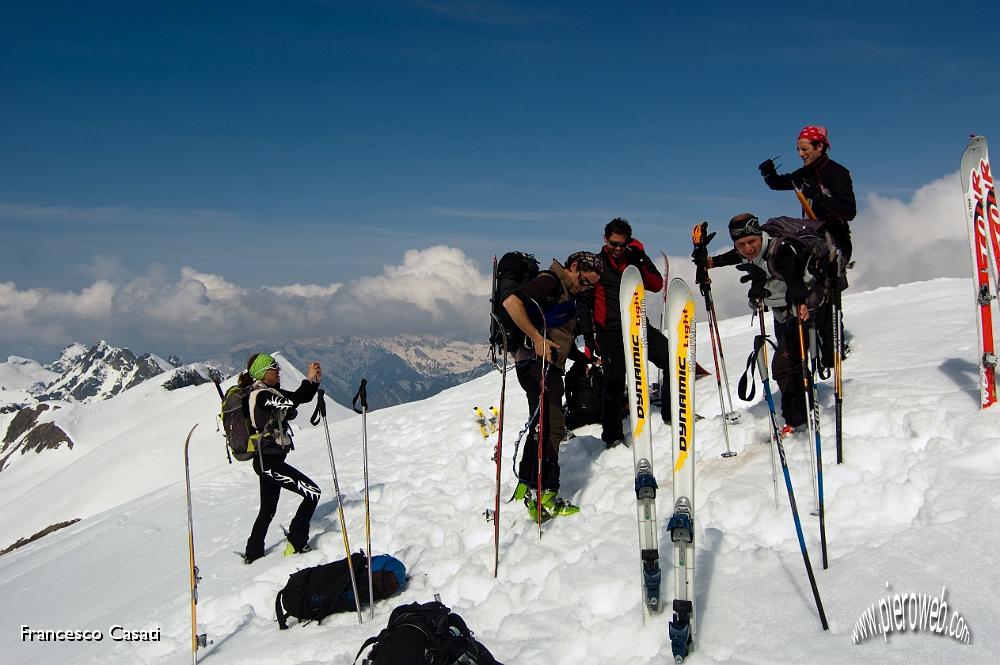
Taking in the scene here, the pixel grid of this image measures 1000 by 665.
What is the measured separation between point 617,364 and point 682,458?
3.44 m

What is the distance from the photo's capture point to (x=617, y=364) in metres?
8.32

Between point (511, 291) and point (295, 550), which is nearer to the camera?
point (511, 291)

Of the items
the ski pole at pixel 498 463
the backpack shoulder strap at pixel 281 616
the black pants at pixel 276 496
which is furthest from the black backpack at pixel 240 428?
the ski pole at pixel 498 463

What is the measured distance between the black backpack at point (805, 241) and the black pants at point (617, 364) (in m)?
1.79

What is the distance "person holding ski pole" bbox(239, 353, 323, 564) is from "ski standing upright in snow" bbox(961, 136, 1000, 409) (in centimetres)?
746

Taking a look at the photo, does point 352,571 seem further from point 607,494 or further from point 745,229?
point 745,229

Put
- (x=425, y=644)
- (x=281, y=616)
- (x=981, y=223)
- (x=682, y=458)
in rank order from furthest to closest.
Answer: (x=981, y=223)
(x=281, y=616)
(x=682, y=458)
(x=425, y=644)

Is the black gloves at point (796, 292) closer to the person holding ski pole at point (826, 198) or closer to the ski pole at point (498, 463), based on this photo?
the person holding ski pole at point (826, 198)

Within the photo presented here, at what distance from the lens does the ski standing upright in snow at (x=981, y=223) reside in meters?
6.45

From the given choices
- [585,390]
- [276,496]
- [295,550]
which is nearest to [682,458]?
[585,390]

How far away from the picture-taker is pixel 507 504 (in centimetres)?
837

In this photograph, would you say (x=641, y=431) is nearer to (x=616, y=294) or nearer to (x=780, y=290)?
(x=780, y=290)

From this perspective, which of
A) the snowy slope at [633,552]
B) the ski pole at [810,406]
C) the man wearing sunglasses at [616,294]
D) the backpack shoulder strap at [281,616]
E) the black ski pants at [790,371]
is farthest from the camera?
the man wearing sunglasses at [616,294]

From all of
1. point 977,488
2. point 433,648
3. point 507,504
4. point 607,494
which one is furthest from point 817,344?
point 433,648
